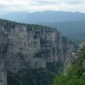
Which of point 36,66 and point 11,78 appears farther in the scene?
point 36,66

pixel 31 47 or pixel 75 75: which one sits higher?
pixel 31 47

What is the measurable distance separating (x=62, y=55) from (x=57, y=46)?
3.05 meters

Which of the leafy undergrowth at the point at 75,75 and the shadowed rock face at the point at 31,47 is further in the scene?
the shadowed rock face at the point at 31,47

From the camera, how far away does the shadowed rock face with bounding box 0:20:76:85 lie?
10794 cm

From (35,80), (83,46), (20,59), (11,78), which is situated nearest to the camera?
(83,46)

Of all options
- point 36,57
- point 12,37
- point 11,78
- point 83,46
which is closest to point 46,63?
point 36,57

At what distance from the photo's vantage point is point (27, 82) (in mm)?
99312

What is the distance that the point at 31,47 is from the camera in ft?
380

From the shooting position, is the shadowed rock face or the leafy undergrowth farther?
the shadowed rock face

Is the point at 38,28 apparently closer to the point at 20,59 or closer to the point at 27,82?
the point at 20,59

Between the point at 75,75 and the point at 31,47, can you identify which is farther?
the point at 31,47

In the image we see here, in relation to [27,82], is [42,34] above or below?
above

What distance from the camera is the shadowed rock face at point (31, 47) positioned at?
107938 millimetres

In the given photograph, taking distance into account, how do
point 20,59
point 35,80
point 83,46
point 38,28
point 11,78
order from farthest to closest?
point 38,28 < point 20,59 < point 35,80 < point 11,78 < point 83,46
